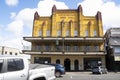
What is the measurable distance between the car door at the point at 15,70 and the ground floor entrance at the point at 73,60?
4386cm

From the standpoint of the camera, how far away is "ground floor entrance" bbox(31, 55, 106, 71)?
52938mm

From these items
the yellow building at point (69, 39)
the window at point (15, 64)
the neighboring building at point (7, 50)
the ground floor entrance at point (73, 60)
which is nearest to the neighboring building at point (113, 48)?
the yellow building at point (69, 39)

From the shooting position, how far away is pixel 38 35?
56219 millimetres

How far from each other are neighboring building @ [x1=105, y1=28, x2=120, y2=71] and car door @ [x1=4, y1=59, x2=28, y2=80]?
4185 cm

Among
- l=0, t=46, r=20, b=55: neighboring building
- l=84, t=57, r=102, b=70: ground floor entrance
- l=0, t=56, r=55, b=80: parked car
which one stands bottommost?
l=84, t=57, r=102, b=70: ground floor entrance

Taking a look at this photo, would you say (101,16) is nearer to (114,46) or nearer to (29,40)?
(114,46)

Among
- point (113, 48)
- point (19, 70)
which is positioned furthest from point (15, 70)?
point (113, 48)

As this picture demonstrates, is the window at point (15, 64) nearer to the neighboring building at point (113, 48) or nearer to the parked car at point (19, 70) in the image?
the parked car at point (19, 70)

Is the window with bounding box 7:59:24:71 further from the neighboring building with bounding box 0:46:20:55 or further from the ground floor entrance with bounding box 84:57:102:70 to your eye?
the neighboring building with bounding box 0:46:20:55

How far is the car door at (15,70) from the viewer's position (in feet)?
27.6

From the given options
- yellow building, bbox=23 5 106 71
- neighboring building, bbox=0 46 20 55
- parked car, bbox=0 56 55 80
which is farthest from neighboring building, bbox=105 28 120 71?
parked car, bbox=0 56 55 80

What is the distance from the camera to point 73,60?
53844 mm

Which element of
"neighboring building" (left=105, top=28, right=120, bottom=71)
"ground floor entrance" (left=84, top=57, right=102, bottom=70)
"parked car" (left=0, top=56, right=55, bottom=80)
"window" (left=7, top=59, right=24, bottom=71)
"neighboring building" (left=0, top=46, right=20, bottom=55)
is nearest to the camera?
"parked car" (left=0, top=56, right=55, bottom=80)

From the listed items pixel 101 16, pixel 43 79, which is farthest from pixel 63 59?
pixel 43 79
